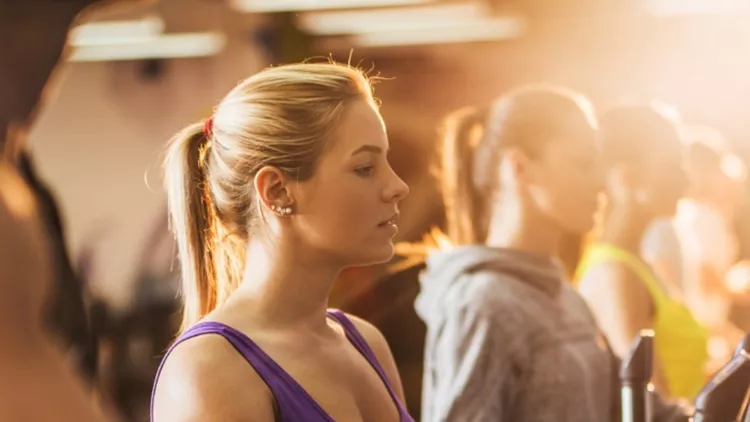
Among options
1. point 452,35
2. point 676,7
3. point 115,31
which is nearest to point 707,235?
point 676,7

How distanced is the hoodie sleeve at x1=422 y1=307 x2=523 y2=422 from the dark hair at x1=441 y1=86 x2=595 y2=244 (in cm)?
14

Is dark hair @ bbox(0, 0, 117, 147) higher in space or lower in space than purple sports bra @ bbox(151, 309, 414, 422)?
higher

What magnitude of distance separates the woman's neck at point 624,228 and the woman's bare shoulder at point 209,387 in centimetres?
82

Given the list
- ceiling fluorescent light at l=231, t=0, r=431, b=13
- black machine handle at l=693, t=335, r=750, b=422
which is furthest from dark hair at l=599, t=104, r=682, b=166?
black machine handle at l=693, t=335, r=750, b=422

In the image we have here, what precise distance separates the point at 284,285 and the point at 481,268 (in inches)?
15.6

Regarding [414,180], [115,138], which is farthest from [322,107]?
[115,138]

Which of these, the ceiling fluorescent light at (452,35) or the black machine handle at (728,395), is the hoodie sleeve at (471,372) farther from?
the ceiling fluorescent light at (452,35)

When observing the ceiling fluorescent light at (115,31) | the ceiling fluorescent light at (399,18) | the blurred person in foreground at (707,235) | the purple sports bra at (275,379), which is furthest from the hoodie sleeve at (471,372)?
the ceiling fluorescent light at (115,31)

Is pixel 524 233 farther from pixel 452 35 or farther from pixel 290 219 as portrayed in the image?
pixel 452 35

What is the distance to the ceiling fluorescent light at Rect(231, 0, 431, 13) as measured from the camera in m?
1.84

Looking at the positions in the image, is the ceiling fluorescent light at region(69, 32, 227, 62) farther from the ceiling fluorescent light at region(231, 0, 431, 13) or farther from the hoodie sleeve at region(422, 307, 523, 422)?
the hoodie sleeve at region(422, 307, 523, 422)

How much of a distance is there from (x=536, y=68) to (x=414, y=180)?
0.31 metres

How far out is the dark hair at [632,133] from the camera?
1448 mm

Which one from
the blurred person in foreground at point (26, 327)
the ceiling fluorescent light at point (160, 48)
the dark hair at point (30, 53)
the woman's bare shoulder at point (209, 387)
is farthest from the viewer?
the ceiling fluorescent light at point (160, 48)
